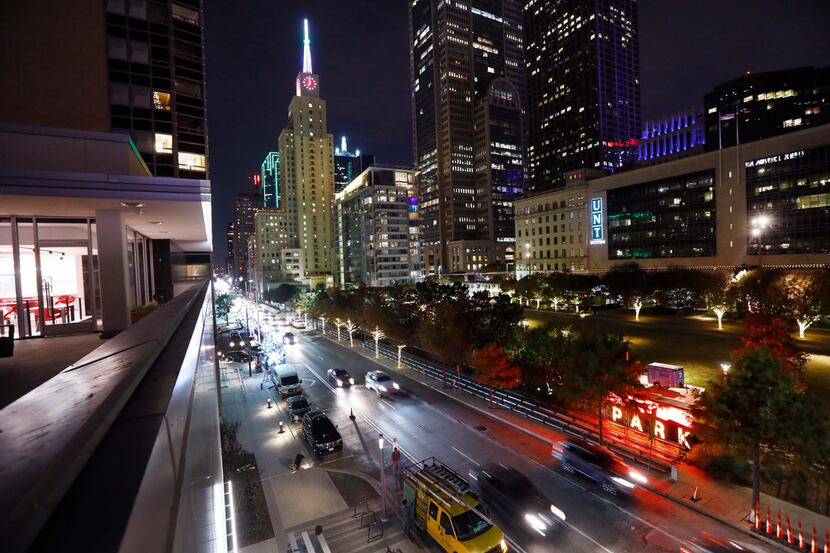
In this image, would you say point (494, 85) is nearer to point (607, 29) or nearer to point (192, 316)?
point (607, 29)

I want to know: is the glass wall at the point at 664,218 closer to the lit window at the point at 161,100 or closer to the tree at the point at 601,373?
the tree at the point at 601,373

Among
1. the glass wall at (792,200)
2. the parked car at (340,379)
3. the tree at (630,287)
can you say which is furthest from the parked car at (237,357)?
the glass wall at (792,200)

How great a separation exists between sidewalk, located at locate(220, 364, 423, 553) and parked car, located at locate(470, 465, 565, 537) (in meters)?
3.28

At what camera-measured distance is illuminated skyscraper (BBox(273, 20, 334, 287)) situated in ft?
458

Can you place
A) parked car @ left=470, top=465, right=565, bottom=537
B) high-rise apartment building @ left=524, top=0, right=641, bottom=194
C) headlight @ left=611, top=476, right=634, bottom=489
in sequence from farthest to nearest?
high-rise apartment building @ left=524, top=0, right=641, bottom=194
headlight @ left=611, top=476, right=634, bottom=489
parked car @ left=470, top=465, right=565, bottom=537

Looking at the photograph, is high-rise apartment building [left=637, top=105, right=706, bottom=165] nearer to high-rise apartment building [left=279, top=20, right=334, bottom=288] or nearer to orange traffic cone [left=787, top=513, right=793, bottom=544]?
high-rise apartment building [left=279, top=20, right=334, bottom=288]

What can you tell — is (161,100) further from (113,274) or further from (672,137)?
(672,137)

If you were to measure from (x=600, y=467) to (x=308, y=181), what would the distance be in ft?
458

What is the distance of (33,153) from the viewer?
903 cm

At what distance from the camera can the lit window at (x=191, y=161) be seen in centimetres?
4622

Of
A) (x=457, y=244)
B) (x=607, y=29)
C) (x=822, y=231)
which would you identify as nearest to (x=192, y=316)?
(x=822, y=231)

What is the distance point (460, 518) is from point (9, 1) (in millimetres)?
20353

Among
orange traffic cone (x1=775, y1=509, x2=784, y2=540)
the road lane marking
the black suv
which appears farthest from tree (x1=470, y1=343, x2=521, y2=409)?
Result: orange traffic cone (x1=775, y1=509, x2=784, y2=540)

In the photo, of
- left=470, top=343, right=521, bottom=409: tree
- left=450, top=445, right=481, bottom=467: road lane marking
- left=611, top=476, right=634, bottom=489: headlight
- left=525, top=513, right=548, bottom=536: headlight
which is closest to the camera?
left=525, top=513, right=548, bottom=536: headlight
